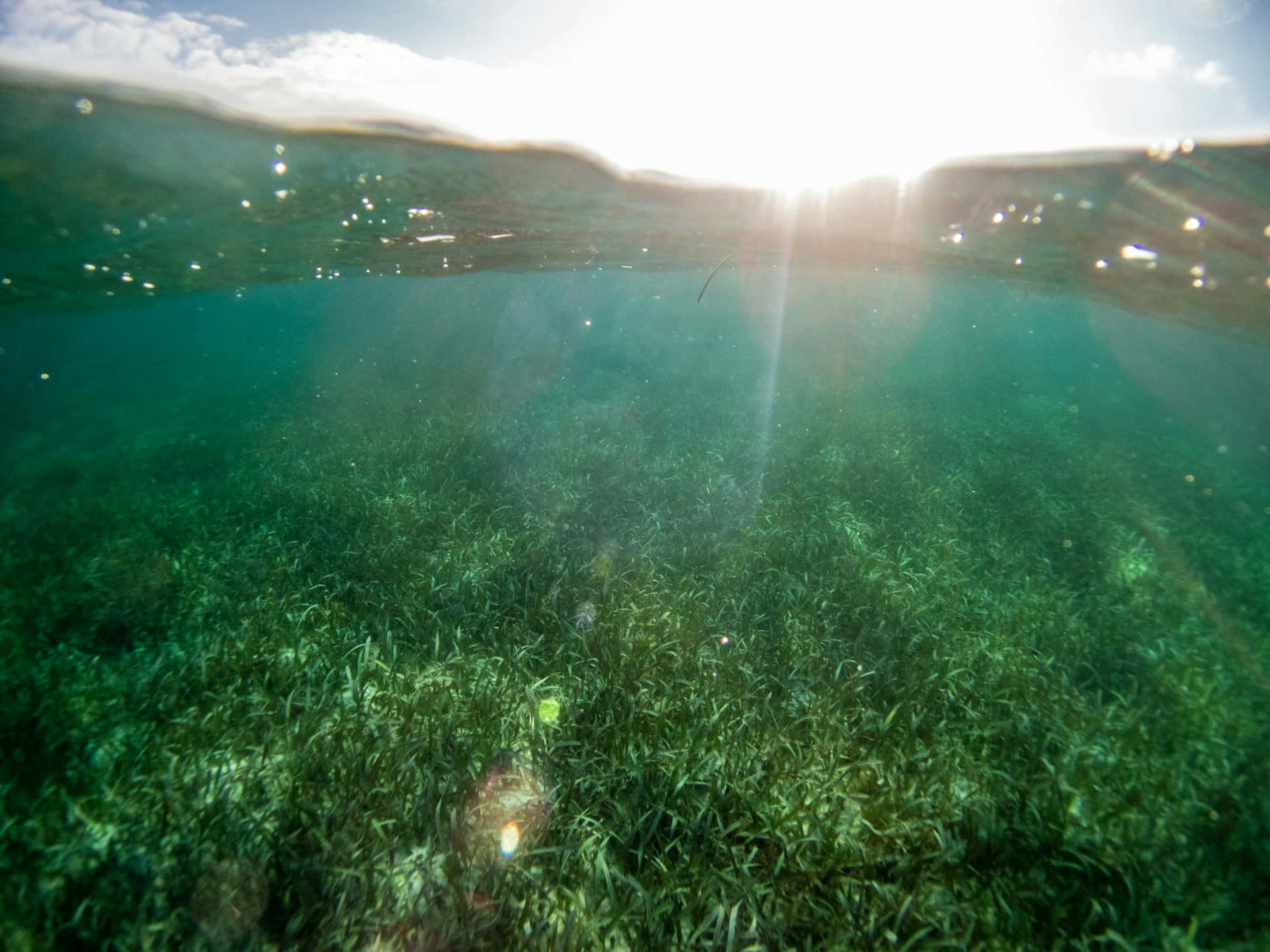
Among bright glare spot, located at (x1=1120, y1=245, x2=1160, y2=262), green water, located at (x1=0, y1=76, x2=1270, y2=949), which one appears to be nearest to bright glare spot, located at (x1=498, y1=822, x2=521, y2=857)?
green water, located at (x1=0, y1=76, x2=1270, y2=949)

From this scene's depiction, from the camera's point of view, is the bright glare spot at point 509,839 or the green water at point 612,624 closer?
the green water at point 612,624

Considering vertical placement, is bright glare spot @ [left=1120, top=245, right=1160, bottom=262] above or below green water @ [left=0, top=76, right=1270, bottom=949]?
above

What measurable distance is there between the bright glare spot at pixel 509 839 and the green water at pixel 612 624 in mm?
26

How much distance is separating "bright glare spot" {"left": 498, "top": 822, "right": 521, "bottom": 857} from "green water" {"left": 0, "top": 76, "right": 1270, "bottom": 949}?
0.08 feet

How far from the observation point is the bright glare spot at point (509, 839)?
146 inches

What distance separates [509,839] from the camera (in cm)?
379

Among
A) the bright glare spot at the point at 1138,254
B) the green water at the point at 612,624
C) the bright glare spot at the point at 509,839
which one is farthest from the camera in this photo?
the bright glare spot at the point at 1138,254

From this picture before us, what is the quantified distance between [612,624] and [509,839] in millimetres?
2780

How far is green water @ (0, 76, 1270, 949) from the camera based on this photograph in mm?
3541

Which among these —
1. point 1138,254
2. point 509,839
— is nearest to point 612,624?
point 509,839

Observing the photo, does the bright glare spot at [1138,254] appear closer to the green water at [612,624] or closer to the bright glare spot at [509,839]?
the green water at [612,624]

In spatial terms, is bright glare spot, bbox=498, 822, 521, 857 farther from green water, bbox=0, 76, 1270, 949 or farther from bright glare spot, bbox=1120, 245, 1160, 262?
bright glare spot, bbox=1120, 245, 1160, 262

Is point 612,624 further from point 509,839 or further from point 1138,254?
point 1138,254

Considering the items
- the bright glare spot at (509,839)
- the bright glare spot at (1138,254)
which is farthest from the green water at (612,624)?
the bright glare spot at (1138,254)
